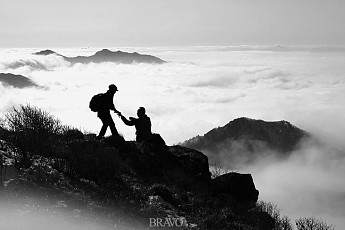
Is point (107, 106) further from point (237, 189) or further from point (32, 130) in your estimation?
point (237, 189)

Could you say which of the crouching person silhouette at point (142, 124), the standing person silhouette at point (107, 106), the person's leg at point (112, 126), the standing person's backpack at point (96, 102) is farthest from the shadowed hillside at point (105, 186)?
the standing person's backpack at point (96, 102)

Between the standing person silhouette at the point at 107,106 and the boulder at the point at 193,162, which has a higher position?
the standing person silhouette at the point at 107,106

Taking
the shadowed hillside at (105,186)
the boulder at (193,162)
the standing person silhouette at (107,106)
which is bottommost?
the shadowed hillside at (105,186)

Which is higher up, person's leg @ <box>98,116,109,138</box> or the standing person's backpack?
the standing person's backpack

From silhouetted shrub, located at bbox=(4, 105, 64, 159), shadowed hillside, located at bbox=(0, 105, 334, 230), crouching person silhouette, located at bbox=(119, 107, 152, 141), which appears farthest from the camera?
crouching person silhouette, located at bbox=(119, 107, 152, 141)

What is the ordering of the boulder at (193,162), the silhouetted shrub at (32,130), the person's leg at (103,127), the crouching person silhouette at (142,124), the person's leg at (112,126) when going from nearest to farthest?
the silhouetted shrub at (32,130)
the person's leg at (103,127)
the person's leg at (112,126)
the boulder at (193,162)
the crouching person silhouette at (142,124)

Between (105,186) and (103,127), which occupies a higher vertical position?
(103,127)

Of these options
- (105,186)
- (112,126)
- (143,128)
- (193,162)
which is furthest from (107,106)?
(105,186)

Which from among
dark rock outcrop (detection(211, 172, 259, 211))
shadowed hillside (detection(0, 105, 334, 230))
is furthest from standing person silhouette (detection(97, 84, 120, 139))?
dark rock outcrop (detection(211, 172, 259, 211))

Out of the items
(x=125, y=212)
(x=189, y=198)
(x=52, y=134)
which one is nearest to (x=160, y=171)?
(x=189, y=198)

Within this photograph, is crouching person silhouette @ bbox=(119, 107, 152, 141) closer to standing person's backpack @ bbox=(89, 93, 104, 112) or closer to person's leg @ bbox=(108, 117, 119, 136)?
person's leg @ bbox=(108, 117, 119, 136)

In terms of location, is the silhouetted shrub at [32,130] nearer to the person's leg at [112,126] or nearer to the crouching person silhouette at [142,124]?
the person's leg at [112,126]

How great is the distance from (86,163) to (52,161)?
94 cm

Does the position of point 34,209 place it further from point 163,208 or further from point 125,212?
point 163,208
